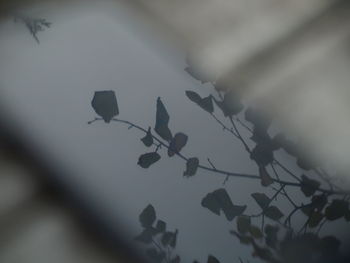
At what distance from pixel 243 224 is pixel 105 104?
0.92 feet

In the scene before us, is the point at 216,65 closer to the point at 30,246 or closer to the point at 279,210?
the point at 279,210

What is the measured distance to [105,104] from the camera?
0.56m

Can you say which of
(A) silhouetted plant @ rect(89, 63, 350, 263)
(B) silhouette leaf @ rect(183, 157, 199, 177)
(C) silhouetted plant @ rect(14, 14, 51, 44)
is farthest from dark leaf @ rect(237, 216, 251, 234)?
(C) silhouetted plant @ rect(14, 14, 51, 44)

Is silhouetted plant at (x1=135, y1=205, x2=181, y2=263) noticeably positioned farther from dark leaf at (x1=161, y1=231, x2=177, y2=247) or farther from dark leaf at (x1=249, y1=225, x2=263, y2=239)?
dark leaf at (x1=249, y1=225, x2=263, y2=239)

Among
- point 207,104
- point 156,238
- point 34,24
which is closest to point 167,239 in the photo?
point 156,238

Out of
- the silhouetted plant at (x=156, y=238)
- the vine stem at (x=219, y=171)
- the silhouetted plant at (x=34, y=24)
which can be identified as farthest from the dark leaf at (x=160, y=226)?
the silhouetted plant at (x=34, y=24)

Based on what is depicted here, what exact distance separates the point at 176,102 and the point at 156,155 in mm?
93

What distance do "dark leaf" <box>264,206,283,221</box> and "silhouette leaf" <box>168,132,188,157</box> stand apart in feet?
0.55

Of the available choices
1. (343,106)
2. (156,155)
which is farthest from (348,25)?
(156,155)

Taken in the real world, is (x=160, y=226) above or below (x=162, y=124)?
below

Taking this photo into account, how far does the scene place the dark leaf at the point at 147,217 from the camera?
1.84 ft

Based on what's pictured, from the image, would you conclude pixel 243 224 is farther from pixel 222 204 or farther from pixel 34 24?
pixel 34 24

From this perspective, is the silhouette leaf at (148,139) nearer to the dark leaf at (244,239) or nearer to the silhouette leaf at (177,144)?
the silhouette leaf at (177,144)

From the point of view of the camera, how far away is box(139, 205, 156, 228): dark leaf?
560 mm
